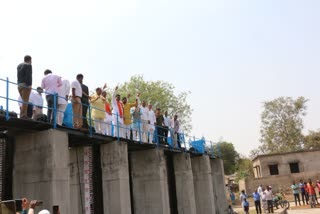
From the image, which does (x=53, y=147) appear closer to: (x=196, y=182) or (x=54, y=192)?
(x=54, y=192)

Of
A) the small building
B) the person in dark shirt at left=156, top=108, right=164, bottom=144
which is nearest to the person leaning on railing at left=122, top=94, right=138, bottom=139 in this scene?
the person in dark shirt at left=156, top=108, right=164, bottom=144

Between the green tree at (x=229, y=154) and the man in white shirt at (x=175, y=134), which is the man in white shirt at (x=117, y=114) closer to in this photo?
the man in white shirt at (x=175, y=134)

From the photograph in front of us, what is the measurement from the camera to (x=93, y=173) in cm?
1243

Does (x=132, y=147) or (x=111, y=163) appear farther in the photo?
(x=132, y=147)

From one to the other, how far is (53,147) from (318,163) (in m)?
32.2

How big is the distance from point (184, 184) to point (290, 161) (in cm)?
2212

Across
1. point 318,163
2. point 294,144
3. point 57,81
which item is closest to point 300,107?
point 294,144

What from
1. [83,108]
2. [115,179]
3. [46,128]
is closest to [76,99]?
[83,108]

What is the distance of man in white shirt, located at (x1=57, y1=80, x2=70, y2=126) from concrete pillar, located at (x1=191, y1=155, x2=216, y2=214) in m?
11.4

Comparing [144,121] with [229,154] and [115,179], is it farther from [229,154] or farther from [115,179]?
[229,154]

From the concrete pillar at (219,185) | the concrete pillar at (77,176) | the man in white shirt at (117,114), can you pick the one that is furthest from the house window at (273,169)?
the concrete pillar at (77,176)

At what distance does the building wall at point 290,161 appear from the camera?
35062mm

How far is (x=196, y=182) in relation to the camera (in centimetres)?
1962

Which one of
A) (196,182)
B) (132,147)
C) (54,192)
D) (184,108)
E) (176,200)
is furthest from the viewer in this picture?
(184,108)
